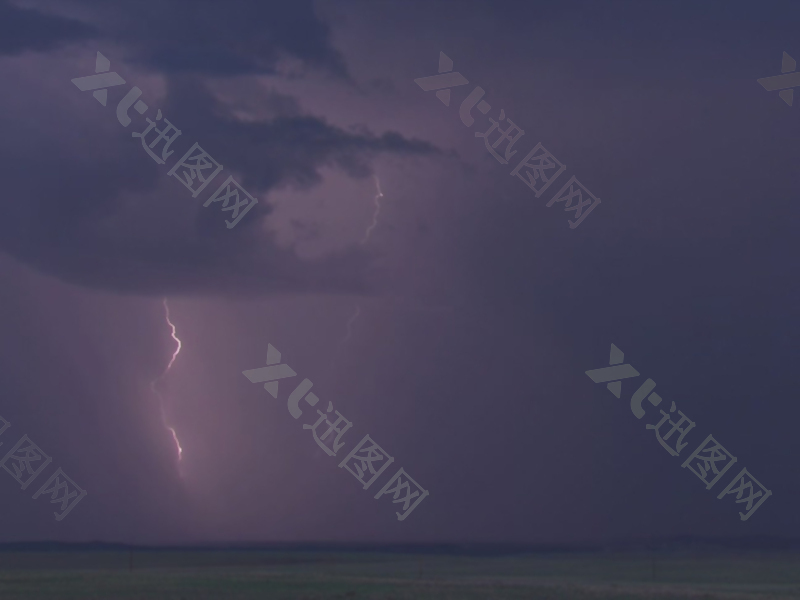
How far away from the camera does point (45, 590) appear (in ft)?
120

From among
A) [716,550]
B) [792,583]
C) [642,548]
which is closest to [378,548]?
[642,548]

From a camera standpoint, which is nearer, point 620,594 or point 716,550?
point 620,594

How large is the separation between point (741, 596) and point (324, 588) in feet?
53.9

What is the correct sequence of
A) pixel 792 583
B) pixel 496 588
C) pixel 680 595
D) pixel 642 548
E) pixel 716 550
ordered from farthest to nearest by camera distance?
pixel 642 548
pixel 716 550
pixel 792 583
pixel 496 588
pixel 680 595

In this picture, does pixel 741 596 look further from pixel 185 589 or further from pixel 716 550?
pixel 716 550

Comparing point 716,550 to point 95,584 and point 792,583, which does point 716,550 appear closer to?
point 792,583

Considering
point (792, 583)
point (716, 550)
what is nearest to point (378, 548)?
point (716, 550)

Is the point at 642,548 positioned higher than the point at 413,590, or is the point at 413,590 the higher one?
the point at 642,548

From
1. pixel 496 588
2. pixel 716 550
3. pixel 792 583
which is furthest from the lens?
pixel 716 550

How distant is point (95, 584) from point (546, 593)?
62.9ft

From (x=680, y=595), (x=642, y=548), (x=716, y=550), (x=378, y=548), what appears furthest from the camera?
(x=378, y=548)

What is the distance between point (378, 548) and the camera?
6314 inches

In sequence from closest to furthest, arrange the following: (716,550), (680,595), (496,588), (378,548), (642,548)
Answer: (680,595), (496,588), (716,550), (642,548), (378,548)

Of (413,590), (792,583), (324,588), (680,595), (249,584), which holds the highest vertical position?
(792,583)
